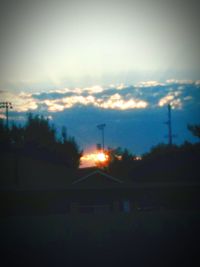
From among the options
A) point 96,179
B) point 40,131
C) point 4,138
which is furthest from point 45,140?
point 96,179

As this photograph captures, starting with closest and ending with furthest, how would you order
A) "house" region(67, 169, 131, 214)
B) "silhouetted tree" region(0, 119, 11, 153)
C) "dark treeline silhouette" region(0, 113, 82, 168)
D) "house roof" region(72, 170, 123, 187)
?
"house" region(67, 169, 131, 214), "house roof" region(72, 170, 123, 187), "silhouetted tree" region(0, 119, 11, 153), "dark treeline silhouette" region(0, 113, 82, 168)

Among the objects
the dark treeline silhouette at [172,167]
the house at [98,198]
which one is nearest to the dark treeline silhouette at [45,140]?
the dark treeline silhouette at [172,167]

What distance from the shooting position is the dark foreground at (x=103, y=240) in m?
16.4

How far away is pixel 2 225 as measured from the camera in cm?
1995

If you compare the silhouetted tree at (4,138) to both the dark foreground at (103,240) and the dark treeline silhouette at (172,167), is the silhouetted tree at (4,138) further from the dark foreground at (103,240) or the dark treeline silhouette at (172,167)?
the dark foreground at (103,240)

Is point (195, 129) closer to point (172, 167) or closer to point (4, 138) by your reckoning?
point (172, 167)

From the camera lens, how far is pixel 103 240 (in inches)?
745

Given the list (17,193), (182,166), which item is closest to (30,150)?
(182,166)

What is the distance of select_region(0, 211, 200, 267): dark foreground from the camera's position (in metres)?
16.4

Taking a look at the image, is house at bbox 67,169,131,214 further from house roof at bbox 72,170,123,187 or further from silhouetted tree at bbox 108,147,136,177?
silhouetted tree at bbox 108,147,136,177

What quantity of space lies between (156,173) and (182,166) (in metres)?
3.34

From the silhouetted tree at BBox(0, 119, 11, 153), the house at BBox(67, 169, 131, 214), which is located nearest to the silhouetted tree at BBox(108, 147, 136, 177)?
the silhouetted tree at BBox(0, 119, 11, 153)

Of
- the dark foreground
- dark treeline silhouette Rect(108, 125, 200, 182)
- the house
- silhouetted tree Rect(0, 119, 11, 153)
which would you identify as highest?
silhouetted tree Rect(0, 119, 11, 153)

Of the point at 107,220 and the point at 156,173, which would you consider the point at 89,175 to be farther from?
the point at 107,220
